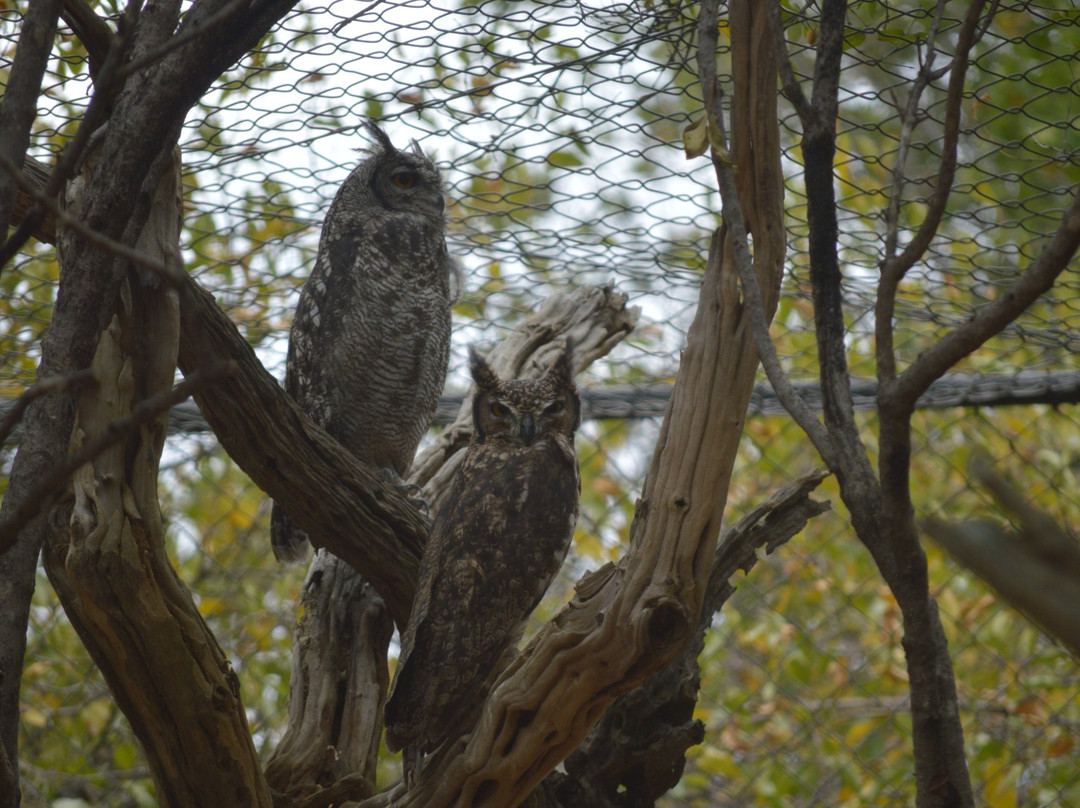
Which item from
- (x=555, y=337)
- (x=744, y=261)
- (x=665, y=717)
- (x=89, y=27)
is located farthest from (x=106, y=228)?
(x=555, y=337)

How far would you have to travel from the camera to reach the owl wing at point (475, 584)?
189 centimetres

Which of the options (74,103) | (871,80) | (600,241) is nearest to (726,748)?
(600,241)

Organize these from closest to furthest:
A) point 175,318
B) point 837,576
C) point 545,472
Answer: point 175,318, point 545,472, point 837,576

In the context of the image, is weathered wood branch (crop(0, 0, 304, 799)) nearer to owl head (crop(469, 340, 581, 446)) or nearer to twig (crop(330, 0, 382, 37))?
twig (crop(330, 0, 382, 37))

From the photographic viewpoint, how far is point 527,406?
7.74 feet

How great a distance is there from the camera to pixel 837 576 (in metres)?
4.60

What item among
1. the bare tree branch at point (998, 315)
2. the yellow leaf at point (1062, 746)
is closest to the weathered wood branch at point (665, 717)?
the bare tree branch at point (998, 315)

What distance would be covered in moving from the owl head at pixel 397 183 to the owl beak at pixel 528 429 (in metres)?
0.94

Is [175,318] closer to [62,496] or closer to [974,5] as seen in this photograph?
[62,496]

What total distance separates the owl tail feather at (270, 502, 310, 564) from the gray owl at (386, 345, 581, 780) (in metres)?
0.63

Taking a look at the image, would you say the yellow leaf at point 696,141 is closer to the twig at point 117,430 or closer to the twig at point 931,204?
the twig at point 931,204

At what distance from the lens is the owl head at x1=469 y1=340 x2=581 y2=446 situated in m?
2.36

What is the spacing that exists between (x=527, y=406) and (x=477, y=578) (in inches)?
20.2

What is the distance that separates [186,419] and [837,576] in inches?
116
